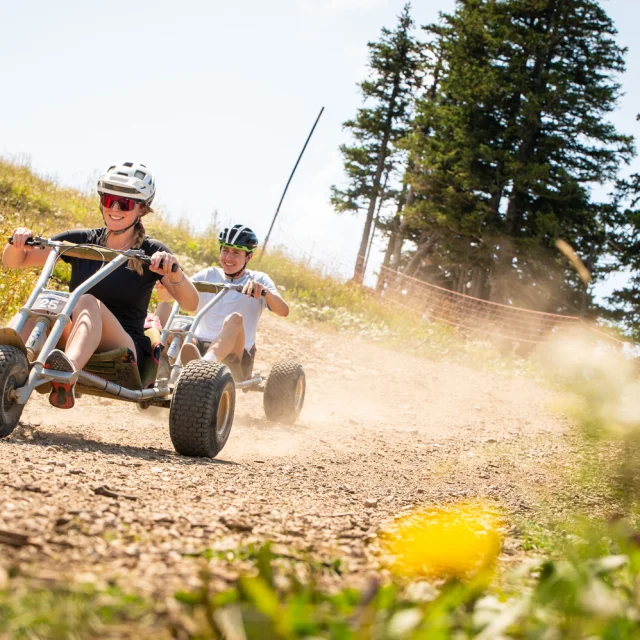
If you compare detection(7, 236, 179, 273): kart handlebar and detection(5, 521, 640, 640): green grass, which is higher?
detection(7, 236, 179, 273): kart handlebar

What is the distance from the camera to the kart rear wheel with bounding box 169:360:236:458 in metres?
4.17

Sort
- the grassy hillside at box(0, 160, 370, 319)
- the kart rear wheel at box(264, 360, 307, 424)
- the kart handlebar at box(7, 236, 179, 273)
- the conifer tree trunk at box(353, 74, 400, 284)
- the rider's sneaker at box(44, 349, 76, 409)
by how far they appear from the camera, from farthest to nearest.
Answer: the conifer tree trunk at box(353, 74, 400, 284)
the grassy hillside at box(0, 160, 370, 319)
the kart rear wheel at box(264, 360, 307, 424)
the kart handlebar at box(7, 236, 179, 273)
the rider's sneaker at box(44, 349, 76, 409)

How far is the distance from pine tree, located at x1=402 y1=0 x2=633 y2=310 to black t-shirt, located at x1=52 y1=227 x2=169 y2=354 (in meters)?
18.2

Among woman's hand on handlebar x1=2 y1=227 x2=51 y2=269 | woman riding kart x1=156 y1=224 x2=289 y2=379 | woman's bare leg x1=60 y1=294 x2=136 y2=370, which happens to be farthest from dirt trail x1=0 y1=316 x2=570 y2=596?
woman's hand on handlebar x1=2 y1=227 x2=51 y2=269

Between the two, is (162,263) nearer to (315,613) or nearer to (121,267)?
(121,267)

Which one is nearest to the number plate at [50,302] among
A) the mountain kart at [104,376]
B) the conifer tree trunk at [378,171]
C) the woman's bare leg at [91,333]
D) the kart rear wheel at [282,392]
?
the mountain kart at [104,376]

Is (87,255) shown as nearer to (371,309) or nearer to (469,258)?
(371,309)

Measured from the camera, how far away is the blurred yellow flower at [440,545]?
74.7 inches

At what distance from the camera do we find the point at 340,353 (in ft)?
42.2

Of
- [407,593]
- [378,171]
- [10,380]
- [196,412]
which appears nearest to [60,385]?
[10,380]

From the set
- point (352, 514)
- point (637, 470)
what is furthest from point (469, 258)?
point (352, 514)

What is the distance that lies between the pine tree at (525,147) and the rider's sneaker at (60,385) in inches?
752

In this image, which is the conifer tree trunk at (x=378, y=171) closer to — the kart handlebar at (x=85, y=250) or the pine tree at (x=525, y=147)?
the pine tree at (x=525, y=147)

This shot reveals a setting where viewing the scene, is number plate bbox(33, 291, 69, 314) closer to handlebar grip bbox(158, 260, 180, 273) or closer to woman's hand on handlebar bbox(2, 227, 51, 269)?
woman's hand on handlebar bbox(2, 227, 51, 269)
